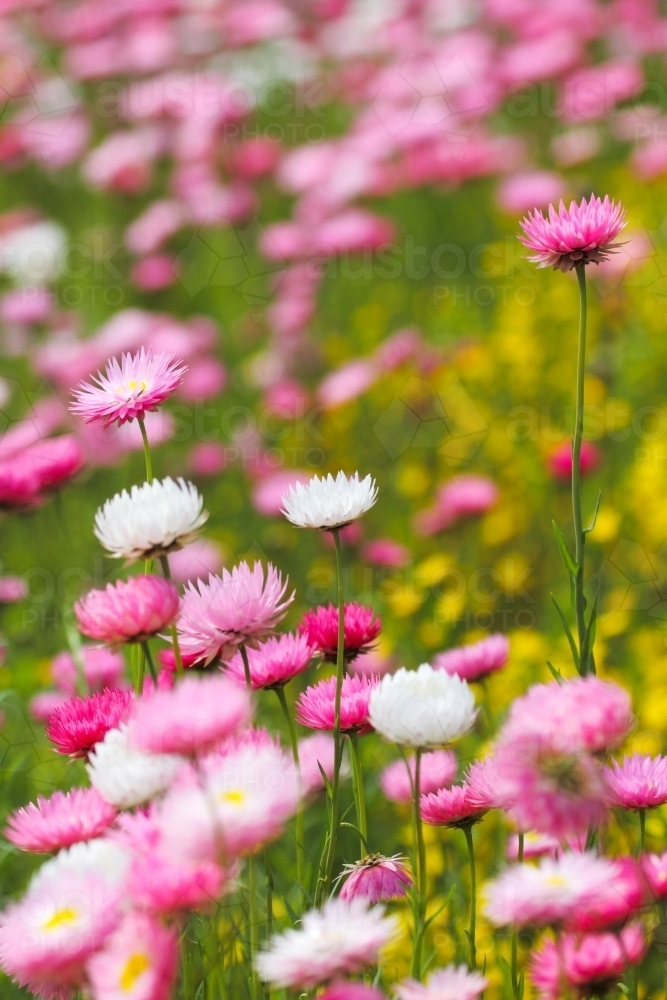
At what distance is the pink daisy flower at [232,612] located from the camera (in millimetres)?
786

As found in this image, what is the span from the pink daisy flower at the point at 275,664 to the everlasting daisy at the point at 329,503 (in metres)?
0.08

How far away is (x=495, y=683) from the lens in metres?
1.65

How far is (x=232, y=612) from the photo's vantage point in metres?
0.78

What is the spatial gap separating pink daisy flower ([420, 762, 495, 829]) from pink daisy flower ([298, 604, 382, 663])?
0.12m

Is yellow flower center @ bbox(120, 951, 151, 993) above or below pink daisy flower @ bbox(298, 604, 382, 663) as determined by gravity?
below

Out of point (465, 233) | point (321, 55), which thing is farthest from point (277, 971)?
point (321, 55)

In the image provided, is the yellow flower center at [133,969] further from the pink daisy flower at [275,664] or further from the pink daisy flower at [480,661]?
the pink daisy flower at [480,661]

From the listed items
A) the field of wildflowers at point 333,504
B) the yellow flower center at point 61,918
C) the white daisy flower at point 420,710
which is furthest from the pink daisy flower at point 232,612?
the yellow flower center at point 61,918

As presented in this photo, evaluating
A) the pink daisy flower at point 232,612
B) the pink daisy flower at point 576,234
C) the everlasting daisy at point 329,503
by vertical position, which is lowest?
the pink daisy flower at point 232,612

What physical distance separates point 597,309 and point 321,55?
201 cm

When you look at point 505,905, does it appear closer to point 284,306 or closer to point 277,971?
point 277,971

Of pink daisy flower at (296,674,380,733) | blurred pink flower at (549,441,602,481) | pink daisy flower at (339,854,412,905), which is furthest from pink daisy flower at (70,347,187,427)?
blurred pink flower at (549,441,602,481)

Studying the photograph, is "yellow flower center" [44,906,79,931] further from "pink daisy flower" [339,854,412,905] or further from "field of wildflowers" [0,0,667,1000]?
"pink daisy flower" [339,854,412,905]

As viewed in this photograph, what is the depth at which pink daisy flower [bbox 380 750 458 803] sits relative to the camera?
3.02 ft
